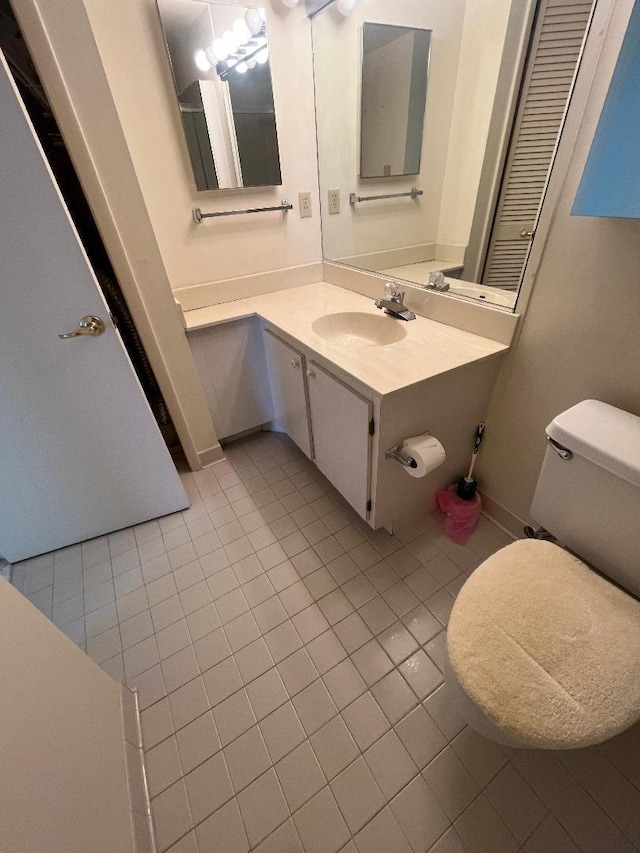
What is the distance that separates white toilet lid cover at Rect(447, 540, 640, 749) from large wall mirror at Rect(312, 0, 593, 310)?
2.82 feet

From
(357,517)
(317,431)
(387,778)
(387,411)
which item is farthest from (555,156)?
(387,778)

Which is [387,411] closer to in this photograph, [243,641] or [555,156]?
[555,156]

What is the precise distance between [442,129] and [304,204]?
0.67 m

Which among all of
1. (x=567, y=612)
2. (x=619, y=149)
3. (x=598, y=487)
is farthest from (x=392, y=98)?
(x=567, y=612)

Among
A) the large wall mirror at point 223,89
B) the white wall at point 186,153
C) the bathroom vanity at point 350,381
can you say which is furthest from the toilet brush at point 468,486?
the large wall mirror at point 223,89

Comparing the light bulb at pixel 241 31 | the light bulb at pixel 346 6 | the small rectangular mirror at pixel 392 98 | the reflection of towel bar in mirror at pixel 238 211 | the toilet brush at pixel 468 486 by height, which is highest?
the light bulb at pixel 346 6

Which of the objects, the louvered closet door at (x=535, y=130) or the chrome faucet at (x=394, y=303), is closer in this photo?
the louvered closet door at (x=535, y=130)

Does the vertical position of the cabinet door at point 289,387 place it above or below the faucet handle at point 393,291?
below

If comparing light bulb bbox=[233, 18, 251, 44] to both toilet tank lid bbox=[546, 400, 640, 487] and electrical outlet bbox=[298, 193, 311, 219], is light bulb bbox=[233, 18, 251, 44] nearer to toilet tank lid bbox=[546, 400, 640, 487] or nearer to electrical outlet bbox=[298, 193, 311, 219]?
electrical outlet bbox=[298, 193, 311, 219]

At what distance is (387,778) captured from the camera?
91 centimetres

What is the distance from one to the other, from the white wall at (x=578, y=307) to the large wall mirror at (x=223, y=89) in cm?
118

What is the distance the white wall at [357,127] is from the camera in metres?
1.39

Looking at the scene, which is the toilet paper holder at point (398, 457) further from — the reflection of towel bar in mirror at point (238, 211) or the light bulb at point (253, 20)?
the light bulb at point (253, 20)

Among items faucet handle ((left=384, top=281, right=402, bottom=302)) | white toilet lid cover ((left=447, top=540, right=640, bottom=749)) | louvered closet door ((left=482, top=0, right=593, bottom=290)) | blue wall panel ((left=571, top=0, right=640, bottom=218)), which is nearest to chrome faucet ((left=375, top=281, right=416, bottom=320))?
faucet handle ((left=384, top=281, right=402, bottom=302))
